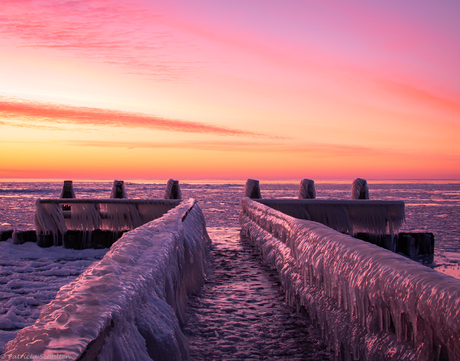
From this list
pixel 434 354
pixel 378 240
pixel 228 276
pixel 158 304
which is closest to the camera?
pixel 434 354

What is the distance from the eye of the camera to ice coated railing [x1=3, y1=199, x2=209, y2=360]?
1528 mm

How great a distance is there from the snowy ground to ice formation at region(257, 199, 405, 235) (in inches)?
235

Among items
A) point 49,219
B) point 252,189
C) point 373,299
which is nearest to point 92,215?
point 49,219

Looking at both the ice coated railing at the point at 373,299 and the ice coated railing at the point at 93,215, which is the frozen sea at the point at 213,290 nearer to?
the ice coated railing at the point at 373,299

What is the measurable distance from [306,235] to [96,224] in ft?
26.7

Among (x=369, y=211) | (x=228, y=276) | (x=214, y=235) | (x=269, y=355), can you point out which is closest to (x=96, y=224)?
(x=214, y=235)

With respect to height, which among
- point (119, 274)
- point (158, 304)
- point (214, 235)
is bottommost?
point (214, 235)

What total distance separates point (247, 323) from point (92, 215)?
25.9 feet

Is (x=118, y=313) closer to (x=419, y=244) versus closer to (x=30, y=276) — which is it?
(x=30, y=276)

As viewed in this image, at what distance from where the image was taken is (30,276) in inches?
309

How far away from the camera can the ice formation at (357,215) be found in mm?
10312

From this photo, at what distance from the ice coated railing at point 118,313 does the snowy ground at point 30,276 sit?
2.44 m

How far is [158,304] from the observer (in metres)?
2.62

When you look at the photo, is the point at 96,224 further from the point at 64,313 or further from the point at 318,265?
the point at 64,313
